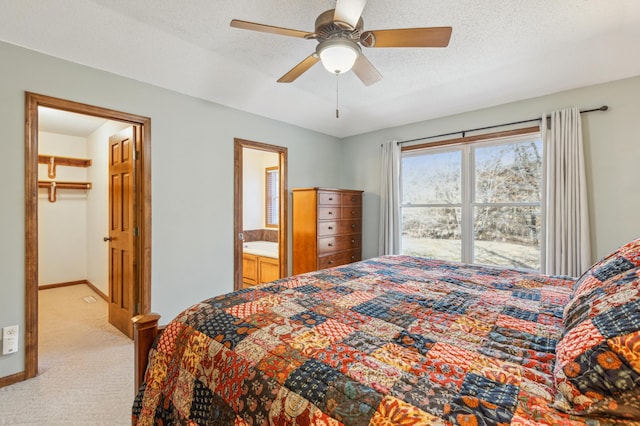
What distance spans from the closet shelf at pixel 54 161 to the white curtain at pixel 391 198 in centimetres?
480

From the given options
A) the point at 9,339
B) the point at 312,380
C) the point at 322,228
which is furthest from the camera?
the point at 322,228

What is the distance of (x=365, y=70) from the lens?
2182 millimetres

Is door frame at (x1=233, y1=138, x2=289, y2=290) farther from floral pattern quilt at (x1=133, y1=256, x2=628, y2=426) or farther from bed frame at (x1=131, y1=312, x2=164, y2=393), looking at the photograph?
bed frame at (x1=131, y1=312, x2=164, y2=393)

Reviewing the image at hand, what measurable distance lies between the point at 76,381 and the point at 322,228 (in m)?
2.72

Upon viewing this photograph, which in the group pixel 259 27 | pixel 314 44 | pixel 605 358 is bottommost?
pixel 605 358

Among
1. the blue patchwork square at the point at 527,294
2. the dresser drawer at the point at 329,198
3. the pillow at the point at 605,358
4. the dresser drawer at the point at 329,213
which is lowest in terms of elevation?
the blue patchwork square at the point at 527,294

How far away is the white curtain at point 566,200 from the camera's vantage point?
286 centimetres

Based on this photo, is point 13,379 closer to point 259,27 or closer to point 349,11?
point 259,27

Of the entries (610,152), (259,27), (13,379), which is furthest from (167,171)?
(610,152)

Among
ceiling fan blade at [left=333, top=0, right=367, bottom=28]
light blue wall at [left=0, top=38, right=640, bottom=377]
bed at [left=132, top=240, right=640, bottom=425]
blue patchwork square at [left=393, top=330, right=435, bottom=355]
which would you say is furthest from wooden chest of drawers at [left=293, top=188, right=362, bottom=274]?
blue patchwork square at [left=393, top=330, right=435, bottom=355]

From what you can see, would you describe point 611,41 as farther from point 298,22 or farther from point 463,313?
point 463,313

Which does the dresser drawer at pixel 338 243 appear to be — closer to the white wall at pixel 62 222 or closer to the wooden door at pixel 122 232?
the wooden door at pixel 122 232

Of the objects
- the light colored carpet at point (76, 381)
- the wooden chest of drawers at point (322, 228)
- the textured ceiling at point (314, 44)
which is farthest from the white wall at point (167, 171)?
the wooden chest of drawers at point (322, 228)

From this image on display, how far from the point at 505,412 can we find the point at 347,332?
56cm
